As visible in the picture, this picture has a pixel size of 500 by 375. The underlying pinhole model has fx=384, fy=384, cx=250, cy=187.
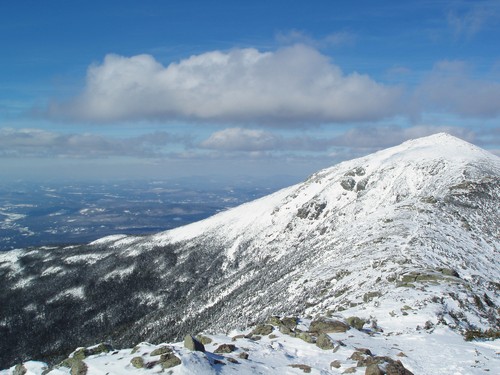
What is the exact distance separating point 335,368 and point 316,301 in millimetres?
23202

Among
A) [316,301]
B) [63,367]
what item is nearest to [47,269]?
[316,301]

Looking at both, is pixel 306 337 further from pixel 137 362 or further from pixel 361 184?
pixel 361 184

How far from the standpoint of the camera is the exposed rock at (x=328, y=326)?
22875mm

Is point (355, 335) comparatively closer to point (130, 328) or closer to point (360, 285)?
point (360, 285)

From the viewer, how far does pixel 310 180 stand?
155625 millimetres

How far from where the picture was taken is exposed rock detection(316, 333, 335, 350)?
64.3 feet

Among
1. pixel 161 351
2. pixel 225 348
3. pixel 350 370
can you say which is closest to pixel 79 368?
pixel 161 351

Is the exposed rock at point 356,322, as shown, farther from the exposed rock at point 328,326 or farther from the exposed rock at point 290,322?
the exposed rock at point 290,322

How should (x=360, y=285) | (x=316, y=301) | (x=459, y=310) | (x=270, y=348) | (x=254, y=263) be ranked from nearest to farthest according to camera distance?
(x=270, y=348)
(x=459, y=310)
(x=360, y=285)
(x=316, y=301)
(x=254, y=263)

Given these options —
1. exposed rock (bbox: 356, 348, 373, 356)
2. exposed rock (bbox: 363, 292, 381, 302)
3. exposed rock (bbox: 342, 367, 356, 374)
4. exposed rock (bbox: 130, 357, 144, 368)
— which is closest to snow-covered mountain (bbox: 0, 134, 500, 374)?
exposed rock (bbox: 363, 292, 381, 302)

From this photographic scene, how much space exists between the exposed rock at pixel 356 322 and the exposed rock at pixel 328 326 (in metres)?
0.95

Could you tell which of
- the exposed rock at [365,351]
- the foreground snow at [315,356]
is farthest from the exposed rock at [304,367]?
the exposed rock at [365,351]

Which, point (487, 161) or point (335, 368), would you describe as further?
point (487, 161)

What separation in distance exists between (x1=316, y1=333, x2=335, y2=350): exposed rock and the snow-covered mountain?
5.64 meters
